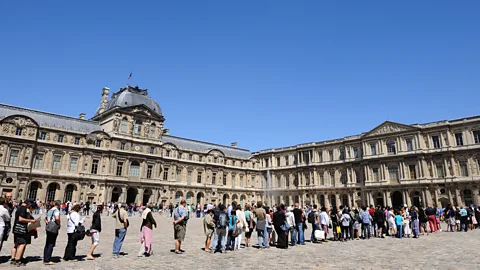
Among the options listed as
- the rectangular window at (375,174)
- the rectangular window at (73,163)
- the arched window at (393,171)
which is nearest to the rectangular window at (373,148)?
the rectangular window at (375,174)

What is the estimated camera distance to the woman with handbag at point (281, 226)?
12641 millimetres

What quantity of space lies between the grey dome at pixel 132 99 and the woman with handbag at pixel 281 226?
117ft

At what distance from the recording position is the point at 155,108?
48.2 metres

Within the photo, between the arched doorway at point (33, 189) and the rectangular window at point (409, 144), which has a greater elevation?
the rectangular window at point (409, 144)

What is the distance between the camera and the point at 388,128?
45.2 m

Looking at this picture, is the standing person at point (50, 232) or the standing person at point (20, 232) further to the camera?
the standing person at point (50, 232)

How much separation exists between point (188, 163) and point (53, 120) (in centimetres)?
1991

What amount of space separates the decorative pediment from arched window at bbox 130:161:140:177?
33.8 meters

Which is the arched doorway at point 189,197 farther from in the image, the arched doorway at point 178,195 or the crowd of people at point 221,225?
the crowd of people at point 221,225

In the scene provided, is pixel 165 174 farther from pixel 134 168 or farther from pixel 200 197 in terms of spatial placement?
pixel 200 197

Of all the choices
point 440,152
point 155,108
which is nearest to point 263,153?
point 155,108

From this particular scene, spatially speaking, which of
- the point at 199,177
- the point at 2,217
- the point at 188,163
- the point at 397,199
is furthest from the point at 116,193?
the point at 397,199

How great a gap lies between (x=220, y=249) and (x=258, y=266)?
10.2 feet

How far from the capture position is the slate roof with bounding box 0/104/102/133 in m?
37.2
